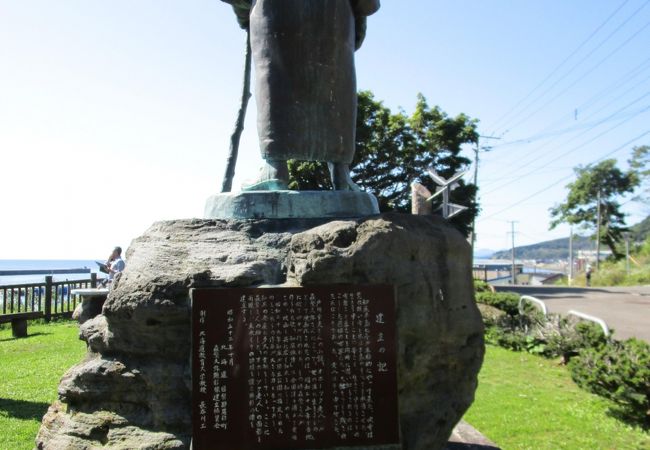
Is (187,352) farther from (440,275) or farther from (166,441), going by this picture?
(440,275)

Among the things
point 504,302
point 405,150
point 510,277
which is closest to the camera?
point 504,302

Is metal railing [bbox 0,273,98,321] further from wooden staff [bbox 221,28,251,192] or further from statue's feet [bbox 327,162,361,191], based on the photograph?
statue's feet [bbox 327,162,361,191]

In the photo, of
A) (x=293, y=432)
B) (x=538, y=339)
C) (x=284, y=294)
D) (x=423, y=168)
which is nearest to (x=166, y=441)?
(x=293, y=432)

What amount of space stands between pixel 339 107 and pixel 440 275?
4.47ft

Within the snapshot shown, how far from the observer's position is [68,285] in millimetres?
12680

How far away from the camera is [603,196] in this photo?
32.5m

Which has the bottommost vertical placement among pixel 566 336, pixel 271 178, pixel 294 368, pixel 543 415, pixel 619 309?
pixel 543 415

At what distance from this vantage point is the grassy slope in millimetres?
4841

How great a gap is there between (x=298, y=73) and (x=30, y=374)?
5.76 m

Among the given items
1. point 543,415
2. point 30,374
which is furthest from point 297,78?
point 30,374

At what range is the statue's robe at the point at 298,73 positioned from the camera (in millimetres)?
3504

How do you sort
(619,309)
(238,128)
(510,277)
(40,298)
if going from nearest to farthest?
1. (238,128)
2. (40,298)
3. (619,309)
4. (510,277)

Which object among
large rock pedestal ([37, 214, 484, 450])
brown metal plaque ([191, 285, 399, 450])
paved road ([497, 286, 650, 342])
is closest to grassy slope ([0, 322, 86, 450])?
large rock pedestal ([37, 214, 484, 450])

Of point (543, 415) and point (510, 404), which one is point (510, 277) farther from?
point (543, 415)
